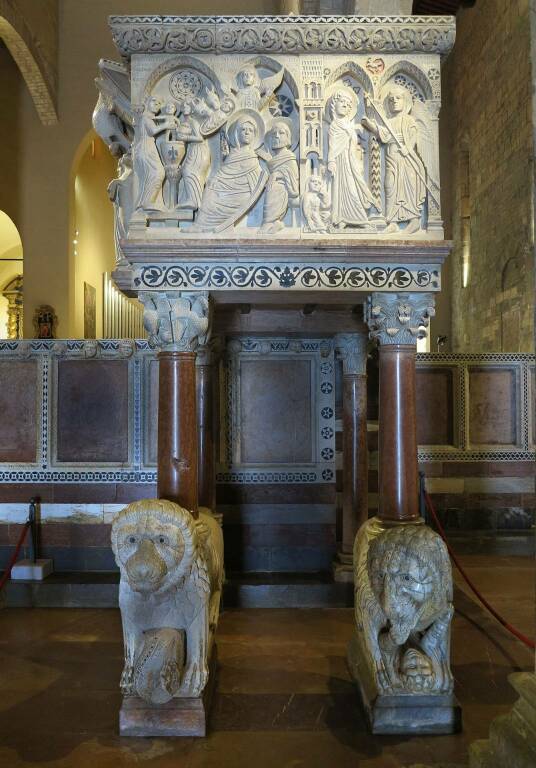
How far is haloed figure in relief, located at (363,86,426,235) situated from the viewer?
137 inches

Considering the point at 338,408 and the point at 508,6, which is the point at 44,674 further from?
the point at 508,6

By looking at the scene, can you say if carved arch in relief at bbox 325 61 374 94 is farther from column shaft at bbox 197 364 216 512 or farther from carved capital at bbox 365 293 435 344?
column shaft at bbox 197 364 216 512

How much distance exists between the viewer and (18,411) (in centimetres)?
560

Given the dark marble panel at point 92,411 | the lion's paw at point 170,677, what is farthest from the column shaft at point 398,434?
the dark marble panel at point 92,411

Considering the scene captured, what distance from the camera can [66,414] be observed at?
5.60m

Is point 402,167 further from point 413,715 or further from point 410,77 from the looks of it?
point 413,715

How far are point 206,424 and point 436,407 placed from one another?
271cm

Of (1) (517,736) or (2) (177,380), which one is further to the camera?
(2) (177,380)

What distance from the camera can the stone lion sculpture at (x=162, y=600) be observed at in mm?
2893

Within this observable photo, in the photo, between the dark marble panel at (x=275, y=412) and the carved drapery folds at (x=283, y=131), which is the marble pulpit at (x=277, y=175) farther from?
the dark marble panel at (x=275, y=412)

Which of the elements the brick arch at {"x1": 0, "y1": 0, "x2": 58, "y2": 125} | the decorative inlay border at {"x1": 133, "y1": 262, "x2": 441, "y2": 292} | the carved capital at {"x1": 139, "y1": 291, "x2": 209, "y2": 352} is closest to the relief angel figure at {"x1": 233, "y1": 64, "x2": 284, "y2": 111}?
the decorative inlay border at {"x1": 133, "y1": 262, "x2": 441, "y2": 292}

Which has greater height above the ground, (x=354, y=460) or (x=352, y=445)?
(x=352, y=445)

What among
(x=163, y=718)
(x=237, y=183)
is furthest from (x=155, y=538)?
(x=237, y=183)

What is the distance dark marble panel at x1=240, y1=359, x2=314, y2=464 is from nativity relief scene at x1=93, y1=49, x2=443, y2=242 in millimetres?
2371
